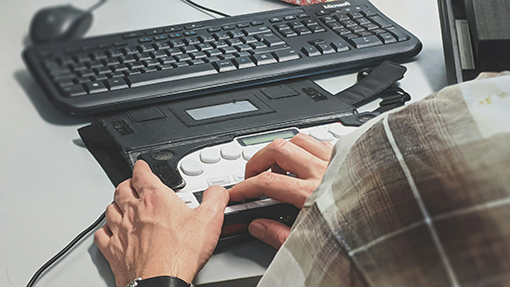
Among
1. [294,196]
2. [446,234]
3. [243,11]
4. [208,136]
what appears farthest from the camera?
[243,11]

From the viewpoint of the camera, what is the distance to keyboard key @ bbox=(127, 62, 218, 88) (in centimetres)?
51

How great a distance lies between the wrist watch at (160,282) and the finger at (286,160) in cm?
13

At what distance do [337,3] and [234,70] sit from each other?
25 centimetres

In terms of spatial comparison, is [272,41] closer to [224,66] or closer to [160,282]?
→ [224,66]

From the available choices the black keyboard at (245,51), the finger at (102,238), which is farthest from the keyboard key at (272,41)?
the finger at (102,238)

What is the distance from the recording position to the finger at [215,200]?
1.33ft

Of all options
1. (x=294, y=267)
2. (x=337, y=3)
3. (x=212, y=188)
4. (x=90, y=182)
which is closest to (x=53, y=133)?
(x=90, y=182)

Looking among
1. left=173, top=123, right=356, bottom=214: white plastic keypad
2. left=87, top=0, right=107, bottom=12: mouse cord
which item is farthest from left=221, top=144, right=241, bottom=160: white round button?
left=87, top=0, right=107, bottom=12: mouse cord

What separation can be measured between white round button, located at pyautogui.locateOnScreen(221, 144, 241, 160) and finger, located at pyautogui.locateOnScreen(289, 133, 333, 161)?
5 cm

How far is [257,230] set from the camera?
15.8 inches

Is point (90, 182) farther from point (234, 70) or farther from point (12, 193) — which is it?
point (234, 70)

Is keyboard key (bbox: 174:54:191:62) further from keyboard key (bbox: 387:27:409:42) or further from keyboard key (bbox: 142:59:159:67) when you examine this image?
keyboard key (bbox: 387:27:409:42)

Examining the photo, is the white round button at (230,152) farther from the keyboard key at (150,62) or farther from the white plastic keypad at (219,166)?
the keyboard key at (150,62)

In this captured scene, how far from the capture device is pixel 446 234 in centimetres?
19
